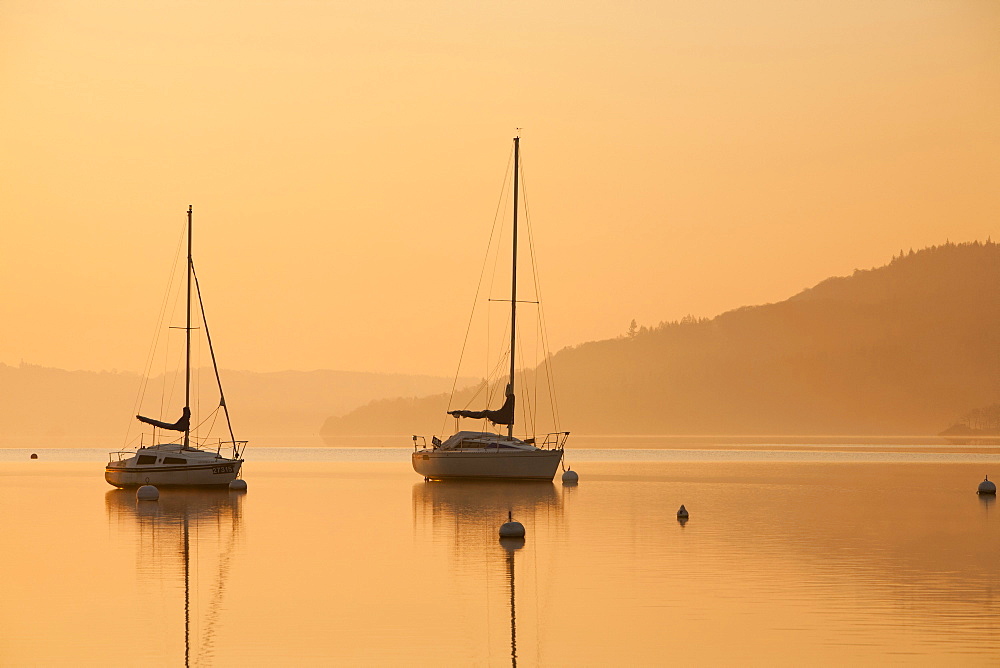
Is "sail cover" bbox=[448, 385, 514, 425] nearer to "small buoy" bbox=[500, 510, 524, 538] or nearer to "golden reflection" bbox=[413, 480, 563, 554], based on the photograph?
"golden reflection" bbox=[413, 480, 563, 554]

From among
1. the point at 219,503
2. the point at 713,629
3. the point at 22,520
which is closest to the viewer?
the point at 713,629

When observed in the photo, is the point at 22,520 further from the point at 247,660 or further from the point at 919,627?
the point at 919,627

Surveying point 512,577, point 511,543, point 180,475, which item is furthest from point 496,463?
point 512,577

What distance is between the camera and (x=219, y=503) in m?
68.2

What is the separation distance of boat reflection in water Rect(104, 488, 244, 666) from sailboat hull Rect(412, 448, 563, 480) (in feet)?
45.1

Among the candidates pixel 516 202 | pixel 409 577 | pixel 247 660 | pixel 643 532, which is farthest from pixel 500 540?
pixel 516 202

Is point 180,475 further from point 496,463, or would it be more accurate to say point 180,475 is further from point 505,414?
point 505,414

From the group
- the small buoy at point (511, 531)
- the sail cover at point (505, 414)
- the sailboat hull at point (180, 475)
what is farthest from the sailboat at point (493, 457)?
the small buoy at point (511, 531)

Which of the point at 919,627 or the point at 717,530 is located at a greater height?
the point at 717,530

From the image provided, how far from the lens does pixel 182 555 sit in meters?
42.2

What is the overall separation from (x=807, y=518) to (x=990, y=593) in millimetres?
25395

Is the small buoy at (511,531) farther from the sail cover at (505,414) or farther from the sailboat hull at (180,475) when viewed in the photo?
the sail cover at (505,414)

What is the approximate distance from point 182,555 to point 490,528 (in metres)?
13.4

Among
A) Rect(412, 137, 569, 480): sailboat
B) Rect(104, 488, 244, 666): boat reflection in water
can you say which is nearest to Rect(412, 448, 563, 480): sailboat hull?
Rect(412, 137, 569, 480): sailboat
